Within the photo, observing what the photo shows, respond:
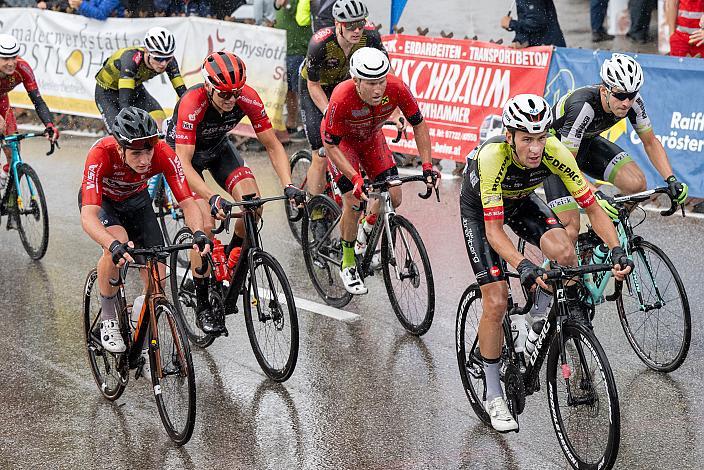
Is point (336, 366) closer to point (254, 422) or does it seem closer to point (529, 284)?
point (254, 422)

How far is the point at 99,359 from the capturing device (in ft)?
23.8

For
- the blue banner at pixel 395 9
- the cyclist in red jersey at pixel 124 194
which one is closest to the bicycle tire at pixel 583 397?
the cyclist in red jersey at pixel 124 194

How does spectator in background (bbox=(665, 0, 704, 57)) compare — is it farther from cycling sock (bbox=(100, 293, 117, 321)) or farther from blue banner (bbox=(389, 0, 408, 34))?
cycling sock (bbox=(100, 293, 117, 321))

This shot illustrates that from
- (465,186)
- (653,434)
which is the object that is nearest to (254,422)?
(465,186)

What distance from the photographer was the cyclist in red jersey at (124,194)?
6.30 metres

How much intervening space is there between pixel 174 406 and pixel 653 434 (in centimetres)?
290

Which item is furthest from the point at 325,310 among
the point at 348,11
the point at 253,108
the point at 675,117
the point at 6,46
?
the point at 675,117

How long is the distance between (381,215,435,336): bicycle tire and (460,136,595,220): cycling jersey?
5.02 feet

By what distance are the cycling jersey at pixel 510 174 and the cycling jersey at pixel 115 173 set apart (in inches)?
76.1

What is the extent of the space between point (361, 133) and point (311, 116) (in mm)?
1974

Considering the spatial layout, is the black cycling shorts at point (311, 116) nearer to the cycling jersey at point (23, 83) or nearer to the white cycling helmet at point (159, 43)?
the white cycling helmet at point (159, 43)

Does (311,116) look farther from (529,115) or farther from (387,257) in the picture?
(529,115)

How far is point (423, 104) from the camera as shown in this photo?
518 inches

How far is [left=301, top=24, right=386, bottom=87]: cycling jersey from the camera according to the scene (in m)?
9.65
